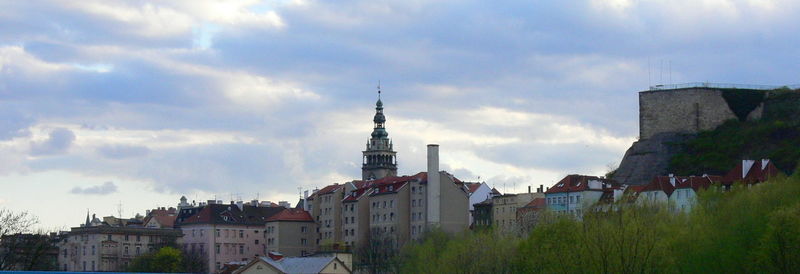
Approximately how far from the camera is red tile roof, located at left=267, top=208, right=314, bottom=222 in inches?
6609

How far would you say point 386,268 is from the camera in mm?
137750

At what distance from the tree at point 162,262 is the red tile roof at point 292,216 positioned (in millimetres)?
16996

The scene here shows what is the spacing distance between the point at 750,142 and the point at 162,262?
53.0 metres

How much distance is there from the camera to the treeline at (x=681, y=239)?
77500 mm

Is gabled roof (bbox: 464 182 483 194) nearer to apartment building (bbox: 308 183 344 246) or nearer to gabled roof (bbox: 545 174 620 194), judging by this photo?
→ apartment building (bbox: 308 183 344 246)

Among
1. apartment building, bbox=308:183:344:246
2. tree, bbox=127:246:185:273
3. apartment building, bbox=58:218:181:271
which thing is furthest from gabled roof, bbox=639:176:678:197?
apartment building, bbox=58:218:181:271

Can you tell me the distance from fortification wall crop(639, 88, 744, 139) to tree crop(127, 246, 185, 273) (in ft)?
151

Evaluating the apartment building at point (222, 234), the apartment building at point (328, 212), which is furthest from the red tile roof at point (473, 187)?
the apartment building at point (222, 234)

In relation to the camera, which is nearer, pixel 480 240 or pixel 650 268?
pixel 650 268

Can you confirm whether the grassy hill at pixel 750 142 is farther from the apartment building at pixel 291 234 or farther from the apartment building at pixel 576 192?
the apartment building at pixel 291 234

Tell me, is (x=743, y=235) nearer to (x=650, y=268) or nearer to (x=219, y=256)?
(x=650, y=268)

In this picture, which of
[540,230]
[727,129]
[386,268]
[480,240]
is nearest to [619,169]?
[727,129]

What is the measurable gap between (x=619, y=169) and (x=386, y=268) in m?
32.6

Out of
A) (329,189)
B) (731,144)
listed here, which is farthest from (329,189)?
(731,144)
